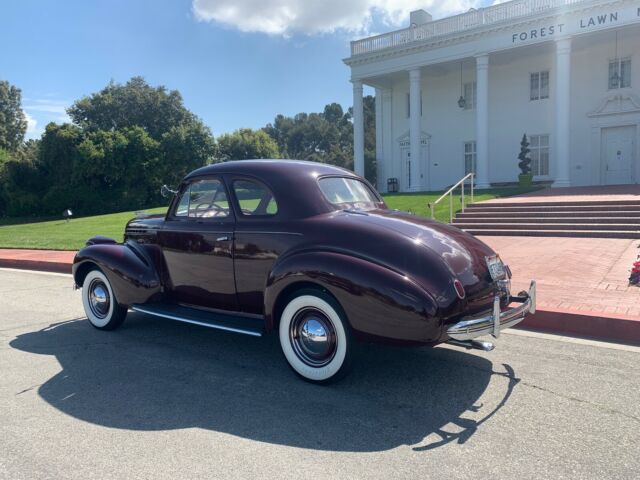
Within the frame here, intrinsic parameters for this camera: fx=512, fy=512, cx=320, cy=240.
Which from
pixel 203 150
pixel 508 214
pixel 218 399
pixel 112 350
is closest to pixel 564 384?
pixel 218 399

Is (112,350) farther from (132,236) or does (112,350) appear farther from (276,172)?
(276,172)

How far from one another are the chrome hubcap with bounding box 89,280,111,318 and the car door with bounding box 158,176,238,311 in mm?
1011

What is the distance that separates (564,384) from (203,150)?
4204 cm

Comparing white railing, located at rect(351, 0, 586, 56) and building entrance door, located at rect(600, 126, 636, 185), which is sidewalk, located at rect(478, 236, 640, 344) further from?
white railing, located at rect(351, 0, 586, 56)

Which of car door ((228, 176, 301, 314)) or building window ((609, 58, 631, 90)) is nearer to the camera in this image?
car door ((228, 176, 301, 314))

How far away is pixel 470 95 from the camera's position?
2675 centimetres

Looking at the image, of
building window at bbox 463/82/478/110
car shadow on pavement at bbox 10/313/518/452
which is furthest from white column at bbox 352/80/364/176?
car shadow on pavement at bbox 10/313/518/452

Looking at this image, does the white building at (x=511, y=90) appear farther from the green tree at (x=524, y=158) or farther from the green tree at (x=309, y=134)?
the green tree at (x=309, y=134)

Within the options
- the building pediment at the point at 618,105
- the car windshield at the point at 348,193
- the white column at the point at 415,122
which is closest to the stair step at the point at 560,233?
the car windshield at the point at 348,193

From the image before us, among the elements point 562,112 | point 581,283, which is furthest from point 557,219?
point 562,112

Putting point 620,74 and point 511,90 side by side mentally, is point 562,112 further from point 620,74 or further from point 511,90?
point 511,90

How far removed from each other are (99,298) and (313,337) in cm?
309

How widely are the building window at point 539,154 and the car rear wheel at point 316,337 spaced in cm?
2366

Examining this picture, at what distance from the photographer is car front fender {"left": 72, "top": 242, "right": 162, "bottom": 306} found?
529 centimetres
